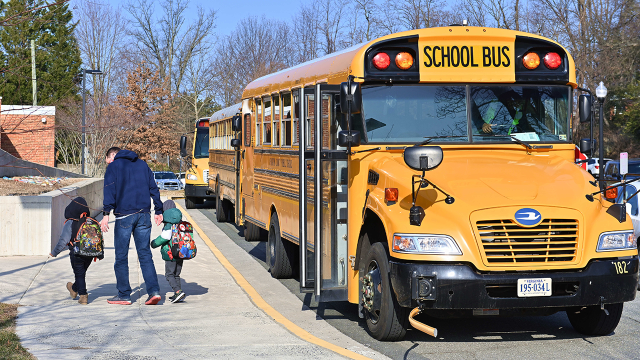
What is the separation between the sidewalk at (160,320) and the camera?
6.33 metres

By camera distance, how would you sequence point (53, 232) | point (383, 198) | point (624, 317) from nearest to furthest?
point (383, 198), point (624, 317), point (53, 232)

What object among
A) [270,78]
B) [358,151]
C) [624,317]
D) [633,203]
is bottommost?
[624,317]

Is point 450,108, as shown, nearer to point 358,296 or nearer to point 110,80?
point 358,296

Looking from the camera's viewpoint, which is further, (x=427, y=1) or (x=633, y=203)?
(x=427, y=1)

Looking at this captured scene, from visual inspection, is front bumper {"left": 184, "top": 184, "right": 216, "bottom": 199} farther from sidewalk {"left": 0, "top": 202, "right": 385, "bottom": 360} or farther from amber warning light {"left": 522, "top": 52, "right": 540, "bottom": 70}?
amber warning light {"left": 522, "top": 52, "right": 540, "bottom": 70}

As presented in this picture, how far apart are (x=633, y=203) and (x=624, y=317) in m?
2.59

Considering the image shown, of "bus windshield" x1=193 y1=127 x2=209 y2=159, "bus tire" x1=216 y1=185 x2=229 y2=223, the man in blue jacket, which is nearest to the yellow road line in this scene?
the man in blue jacket

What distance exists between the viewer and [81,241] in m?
8.21

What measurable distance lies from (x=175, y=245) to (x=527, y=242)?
4.14 metres

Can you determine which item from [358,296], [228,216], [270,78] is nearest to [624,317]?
[358,296]

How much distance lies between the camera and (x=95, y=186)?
2039 cm

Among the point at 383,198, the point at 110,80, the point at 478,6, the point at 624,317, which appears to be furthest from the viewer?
the point at 110,80

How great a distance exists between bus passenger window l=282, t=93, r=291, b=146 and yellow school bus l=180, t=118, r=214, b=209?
12799mm

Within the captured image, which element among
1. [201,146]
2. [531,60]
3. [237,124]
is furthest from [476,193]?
[201,146]
